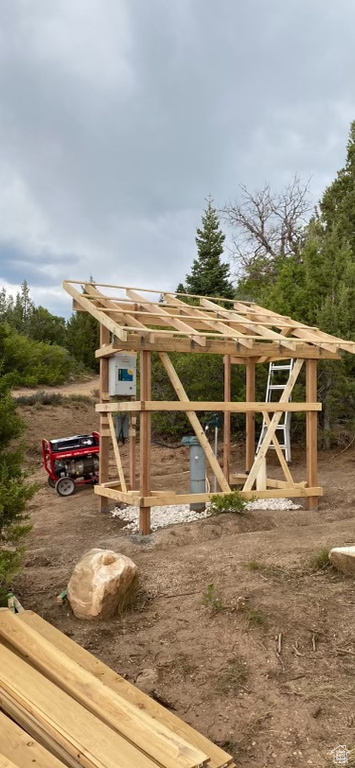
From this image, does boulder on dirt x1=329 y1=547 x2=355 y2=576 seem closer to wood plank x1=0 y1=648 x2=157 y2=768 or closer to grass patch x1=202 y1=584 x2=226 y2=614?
grass patch x1=202 y1=584 x2=226 y2=614

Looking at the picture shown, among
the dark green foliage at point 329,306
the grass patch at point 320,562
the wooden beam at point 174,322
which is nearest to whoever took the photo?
the grass patch at point 320,562

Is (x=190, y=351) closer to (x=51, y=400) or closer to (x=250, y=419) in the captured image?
(x=250, y=419)

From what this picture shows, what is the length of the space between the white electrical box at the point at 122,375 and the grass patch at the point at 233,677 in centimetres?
546

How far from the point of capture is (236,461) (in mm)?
14352

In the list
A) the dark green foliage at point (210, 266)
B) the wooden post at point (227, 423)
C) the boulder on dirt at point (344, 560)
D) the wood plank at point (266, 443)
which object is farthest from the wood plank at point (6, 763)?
the dark green foliage at point (210, 266)

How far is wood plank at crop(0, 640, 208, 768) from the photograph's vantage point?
8.53 feet

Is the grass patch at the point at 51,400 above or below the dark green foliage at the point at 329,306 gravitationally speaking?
below

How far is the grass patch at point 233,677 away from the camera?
11.6 feet

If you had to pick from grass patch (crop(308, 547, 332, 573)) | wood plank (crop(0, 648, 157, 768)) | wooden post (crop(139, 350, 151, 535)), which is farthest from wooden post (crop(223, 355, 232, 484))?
wood plank (crop(0, 648, 157, 768))

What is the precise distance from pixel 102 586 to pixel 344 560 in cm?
206

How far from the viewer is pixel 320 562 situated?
5.31 meters

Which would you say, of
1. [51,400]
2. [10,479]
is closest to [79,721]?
[10,479]

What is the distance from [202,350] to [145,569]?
3472mm

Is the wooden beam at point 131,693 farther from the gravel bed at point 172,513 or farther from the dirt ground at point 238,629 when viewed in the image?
the gravel bed at point 172,513
